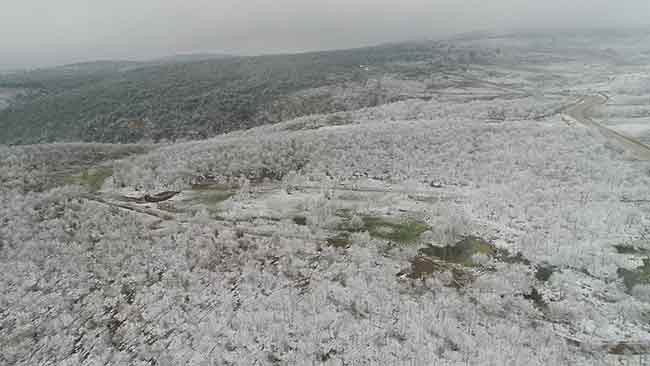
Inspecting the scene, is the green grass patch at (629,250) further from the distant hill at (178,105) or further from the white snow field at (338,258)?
the distant hill at (178,105)

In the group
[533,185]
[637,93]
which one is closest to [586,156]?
[533,185]

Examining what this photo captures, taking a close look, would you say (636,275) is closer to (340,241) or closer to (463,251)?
(463,251)

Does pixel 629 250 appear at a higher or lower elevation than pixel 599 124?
lower

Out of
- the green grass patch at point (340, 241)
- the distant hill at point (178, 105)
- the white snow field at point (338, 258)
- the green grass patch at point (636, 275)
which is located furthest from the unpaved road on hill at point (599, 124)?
the distant hill at point (178, 105)

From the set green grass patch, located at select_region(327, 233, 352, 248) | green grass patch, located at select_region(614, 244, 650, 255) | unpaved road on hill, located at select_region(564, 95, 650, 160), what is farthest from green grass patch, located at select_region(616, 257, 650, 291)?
unpaved road on hill, located at select_region(564, 95, 650, 160)

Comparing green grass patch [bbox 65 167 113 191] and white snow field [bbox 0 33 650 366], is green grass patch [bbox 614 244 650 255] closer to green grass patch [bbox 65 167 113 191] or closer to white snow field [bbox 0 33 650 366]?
white snow field [bbox 0 33 650 366]

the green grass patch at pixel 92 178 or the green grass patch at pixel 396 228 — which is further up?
the green grass patch at pixel 92 178

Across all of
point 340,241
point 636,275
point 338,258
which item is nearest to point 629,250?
point 636,275
